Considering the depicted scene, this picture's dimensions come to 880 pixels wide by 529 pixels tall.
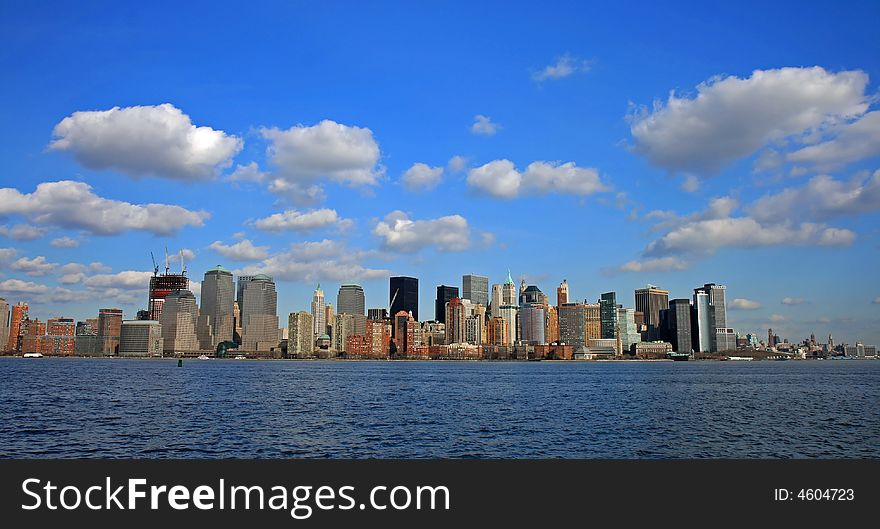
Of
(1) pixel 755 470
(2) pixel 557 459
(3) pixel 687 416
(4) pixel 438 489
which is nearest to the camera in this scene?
(4) pixel 438 489

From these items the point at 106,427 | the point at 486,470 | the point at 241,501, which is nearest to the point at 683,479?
the point at 486,470

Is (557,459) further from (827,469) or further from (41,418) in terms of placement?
(41,418)

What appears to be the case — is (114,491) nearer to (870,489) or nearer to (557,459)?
(557,459)

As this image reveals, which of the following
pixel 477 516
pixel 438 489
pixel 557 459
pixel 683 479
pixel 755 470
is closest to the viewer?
pixel 477 516

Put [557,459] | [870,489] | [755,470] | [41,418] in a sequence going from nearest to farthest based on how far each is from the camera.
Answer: [870,489], [755,470], [557,459], [41,418]

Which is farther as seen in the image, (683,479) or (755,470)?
(755,470)

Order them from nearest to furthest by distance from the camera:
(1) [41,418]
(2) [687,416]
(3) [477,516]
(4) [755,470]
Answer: (3) [477,516] < (4) [755,470] < (1) [41,418] < (2) [687,416]

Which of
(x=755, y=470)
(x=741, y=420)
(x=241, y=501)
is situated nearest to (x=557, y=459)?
(x=755, y=470)

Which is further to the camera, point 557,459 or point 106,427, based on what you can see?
point 106,427
